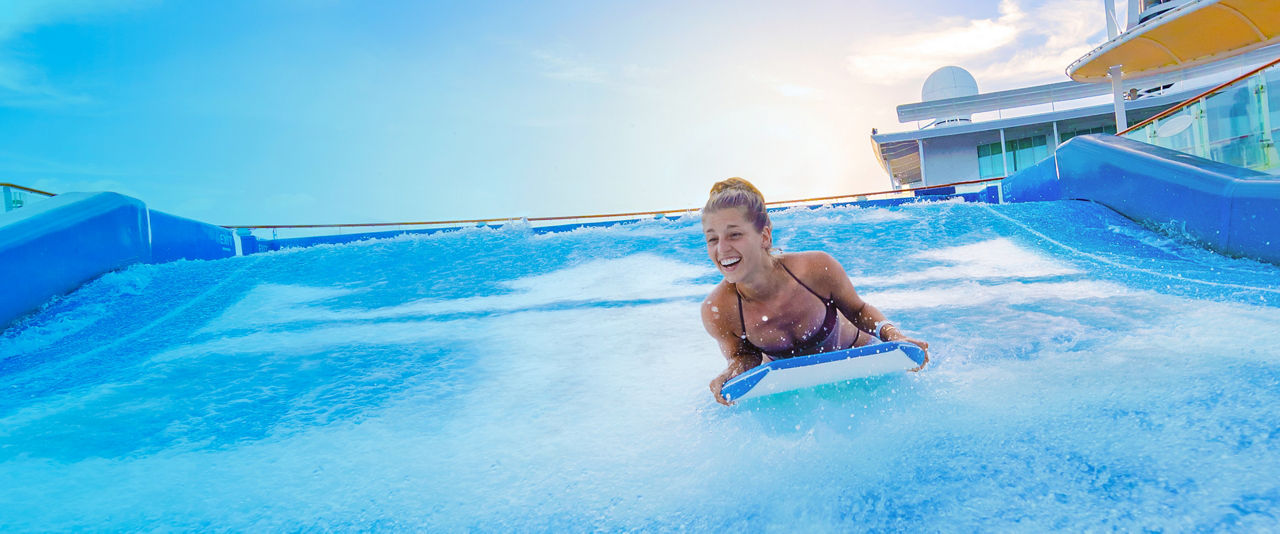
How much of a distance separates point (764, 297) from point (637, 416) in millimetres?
659

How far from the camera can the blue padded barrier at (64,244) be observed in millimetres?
5121

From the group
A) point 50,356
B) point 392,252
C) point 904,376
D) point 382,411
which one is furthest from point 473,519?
point 392,252

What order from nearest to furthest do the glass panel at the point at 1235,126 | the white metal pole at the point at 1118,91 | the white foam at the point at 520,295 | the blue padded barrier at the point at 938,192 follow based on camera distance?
the white foam at the point at 520,295, the glass panel at the point at 1235,126, the white metal pole at the point at 1118,91, the blue padded barrier at the point at 938,192

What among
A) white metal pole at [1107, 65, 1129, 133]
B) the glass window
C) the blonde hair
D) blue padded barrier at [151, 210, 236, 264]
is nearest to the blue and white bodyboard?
the blonde hair

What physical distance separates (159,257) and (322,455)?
6.15m

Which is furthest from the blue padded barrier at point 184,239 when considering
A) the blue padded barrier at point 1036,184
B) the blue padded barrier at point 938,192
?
the blue padded barrier at point 938,192

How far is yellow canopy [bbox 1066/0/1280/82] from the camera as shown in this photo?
33.4 feet

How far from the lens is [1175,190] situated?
6.11 meters

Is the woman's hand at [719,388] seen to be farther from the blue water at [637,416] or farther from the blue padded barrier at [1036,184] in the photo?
the blue padded barrier at [1036,184]

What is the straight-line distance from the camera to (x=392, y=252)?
746 centimetres

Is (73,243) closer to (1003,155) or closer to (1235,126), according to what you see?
(1235,126)

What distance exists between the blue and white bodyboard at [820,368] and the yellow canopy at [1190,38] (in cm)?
1155

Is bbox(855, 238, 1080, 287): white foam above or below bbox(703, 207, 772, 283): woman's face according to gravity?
below

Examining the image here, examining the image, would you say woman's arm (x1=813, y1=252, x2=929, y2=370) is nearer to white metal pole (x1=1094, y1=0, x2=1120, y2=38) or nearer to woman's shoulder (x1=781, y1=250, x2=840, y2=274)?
woman's shoulder (x1=781, y1=250, x2=840, y2=274)
